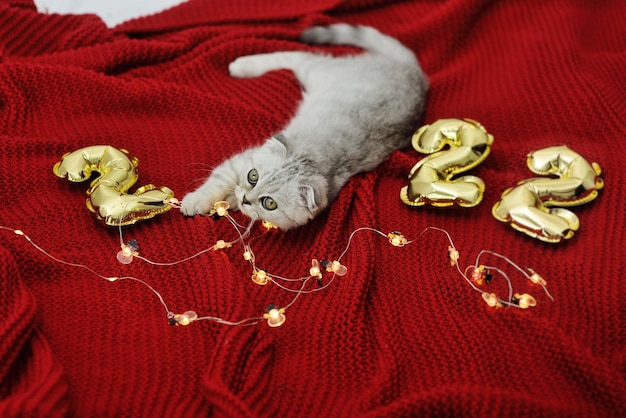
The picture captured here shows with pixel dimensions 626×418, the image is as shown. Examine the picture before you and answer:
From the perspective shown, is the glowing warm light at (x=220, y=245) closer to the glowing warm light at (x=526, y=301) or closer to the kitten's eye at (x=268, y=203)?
the kitten's eye at (x=268, y=203)

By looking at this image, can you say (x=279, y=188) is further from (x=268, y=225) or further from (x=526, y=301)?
(x=526, y=301)

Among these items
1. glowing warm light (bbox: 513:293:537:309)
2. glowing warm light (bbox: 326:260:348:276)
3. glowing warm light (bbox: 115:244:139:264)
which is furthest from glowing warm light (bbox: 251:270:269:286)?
glowing warm light (bbox: 513:293:537:309)

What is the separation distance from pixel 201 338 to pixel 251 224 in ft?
0.89

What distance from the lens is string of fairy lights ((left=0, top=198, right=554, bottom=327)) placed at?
35.7 inches

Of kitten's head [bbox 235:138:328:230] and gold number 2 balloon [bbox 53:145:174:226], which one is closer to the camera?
gold number 2 balloon [bbox 53:145:174:226]

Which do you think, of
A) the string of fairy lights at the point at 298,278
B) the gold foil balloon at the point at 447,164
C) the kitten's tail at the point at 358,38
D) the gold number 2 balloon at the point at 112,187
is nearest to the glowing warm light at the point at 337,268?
the string of fairy lights at the point at 298,278

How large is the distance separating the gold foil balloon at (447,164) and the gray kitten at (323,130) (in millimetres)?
110

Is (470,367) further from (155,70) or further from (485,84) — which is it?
(155,70)

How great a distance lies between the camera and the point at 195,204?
3.53 feet

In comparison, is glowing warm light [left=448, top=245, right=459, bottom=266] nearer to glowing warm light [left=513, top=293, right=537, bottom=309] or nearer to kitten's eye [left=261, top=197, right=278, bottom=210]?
glowing warm light [left=513, top=293, right=537, bottom=309]

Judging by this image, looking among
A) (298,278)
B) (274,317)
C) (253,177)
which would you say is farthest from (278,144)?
(274,317)

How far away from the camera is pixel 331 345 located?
0.91 metres

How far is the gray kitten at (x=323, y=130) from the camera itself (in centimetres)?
113

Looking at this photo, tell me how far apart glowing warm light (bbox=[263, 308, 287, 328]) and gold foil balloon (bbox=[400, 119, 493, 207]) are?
1.29ft
